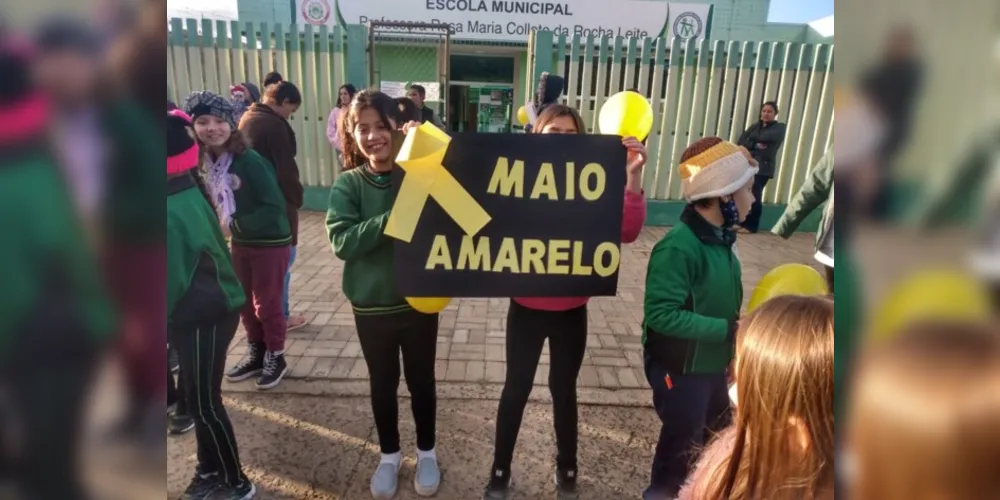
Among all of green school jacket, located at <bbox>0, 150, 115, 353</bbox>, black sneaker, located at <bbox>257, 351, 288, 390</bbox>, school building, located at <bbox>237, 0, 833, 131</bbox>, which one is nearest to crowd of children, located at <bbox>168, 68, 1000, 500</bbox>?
black sneaker, located at <bbox>257, 351, 288, 390</bbox>

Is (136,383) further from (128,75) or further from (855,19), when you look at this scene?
(855,19)

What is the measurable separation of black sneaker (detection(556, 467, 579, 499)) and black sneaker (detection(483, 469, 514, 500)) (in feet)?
0.74

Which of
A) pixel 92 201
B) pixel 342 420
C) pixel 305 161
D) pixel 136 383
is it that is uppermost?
pixel 92 201

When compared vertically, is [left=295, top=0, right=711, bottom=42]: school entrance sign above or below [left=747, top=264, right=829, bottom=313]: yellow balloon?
above

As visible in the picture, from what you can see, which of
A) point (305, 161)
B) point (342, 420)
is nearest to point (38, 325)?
point (342, 420)

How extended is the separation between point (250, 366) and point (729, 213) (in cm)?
275

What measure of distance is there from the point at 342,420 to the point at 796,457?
7.73ft

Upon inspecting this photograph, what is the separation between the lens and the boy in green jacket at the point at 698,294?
6.34 feet

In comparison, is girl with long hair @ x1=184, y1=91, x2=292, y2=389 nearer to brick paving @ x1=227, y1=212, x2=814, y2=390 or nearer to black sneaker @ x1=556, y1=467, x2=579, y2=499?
brick paving @ x1=227, y1=212, x2=814, y2=390

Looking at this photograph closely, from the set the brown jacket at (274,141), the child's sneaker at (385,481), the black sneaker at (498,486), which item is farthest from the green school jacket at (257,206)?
the black sneaker at (498,486)

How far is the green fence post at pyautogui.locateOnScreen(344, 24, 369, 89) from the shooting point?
741 cm

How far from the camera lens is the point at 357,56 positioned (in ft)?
24.6

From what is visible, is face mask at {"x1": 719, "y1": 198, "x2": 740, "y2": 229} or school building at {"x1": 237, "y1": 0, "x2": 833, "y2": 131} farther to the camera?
school building at {"x1": 237, "y1": 0, "x2": 833, "y2": 131}

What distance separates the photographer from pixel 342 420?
114 inches
